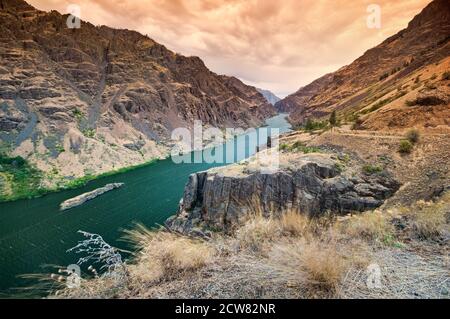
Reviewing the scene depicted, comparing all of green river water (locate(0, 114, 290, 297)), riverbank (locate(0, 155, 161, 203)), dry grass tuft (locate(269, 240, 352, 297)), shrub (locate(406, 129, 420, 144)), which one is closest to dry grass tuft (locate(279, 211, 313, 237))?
dry grass tuft (locate(269, 240, 352, 297))

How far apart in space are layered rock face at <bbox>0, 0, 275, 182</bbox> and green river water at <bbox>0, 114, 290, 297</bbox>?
54.0 feet

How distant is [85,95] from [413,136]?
96.1 meters

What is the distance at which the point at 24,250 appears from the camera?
2869 centimetres

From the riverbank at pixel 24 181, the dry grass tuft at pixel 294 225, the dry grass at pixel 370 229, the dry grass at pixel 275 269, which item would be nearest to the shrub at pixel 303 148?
the dry grass at pixel 370 229

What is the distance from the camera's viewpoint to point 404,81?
46.5 m

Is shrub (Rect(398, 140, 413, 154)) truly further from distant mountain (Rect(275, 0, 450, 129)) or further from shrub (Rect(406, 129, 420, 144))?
distant mountain (Rect(275, 0, 450, 129))

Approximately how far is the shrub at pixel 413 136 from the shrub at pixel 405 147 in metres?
0.56

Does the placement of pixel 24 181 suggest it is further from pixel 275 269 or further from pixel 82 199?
pixel 275 269

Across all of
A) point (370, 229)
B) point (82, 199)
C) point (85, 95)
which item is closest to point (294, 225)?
point (370, 229)

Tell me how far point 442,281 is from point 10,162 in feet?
240

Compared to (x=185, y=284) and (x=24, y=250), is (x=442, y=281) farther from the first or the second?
(x=24, y=250)

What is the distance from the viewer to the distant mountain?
2509 centimetres
